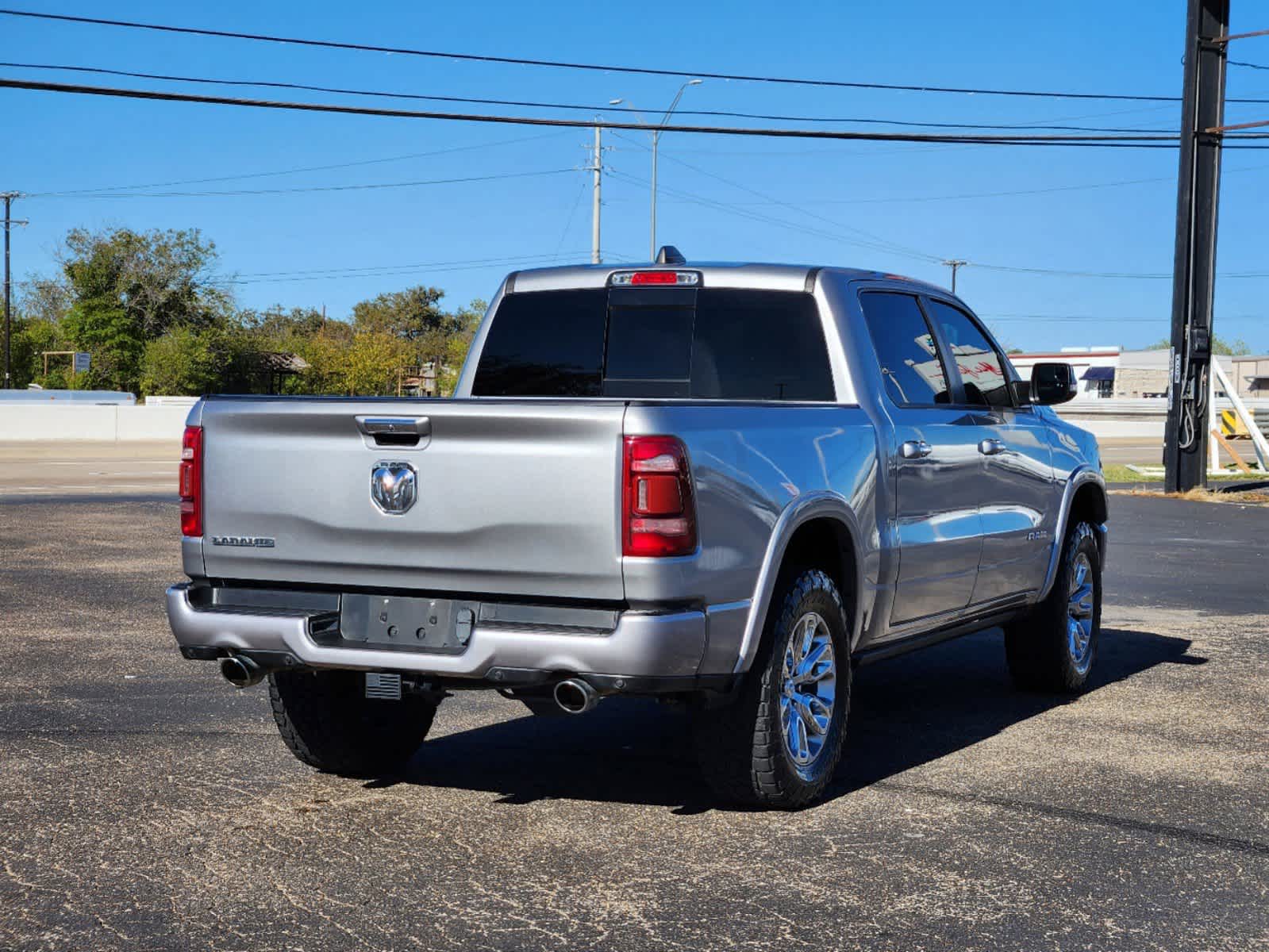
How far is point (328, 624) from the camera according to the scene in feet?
17.7

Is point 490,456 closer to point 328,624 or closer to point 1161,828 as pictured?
point 328,624

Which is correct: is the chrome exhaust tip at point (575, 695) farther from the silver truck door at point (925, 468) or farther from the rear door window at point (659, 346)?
the rear door window at point (659, 346)

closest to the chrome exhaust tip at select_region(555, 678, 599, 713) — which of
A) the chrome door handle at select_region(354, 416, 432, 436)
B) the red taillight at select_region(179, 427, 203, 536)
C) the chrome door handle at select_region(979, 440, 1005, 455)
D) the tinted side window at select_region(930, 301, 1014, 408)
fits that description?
the chrome door handle at select_region(354, 416, 432, 436)

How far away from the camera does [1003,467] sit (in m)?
7.52

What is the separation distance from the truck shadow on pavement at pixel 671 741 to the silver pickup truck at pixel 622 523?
1.21ft

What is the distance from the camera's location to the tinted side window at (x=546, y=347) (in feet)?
23.2

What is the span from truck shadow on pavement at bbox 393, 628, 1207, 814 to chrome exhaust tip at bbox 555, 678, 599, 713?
3.40ft

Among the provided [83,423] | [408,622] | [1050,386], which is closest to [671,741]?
[408,622]

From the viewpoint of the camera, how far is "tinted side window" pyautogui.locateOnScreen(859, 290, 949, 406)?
22.4 ft

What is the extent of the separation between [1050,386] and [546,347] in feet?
8.52

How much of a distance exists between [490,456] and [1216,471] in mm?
27047

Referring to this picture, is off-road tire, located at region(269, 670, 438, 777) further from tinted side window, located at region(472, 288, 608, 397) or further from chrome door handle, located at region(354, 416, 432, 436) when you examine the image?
tinted side window, located at region(472, 288, 608, 397)

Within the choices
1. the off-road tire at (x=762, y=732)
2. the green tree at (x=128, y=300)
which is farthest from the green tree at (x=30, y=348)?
the off-road tire at (x=762, y=732)

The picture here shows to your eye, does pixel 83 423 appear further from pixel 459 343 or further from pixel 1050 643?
A: pixel 459 343
